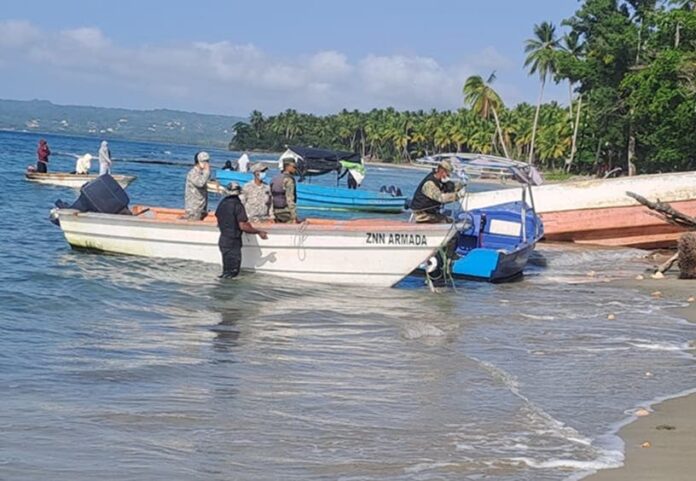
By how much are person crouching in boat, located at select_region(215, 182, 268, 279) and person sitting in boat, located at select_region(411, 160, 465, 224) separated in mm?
2416

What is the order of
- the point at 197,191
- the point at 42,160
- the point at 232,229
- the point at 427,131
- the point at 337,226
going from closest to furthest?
the point at 232,229, the point at 337,226, the point at 197,191, the point at 42,160, the point at 427,131

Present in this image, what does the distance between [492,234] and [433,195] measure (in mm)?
3616

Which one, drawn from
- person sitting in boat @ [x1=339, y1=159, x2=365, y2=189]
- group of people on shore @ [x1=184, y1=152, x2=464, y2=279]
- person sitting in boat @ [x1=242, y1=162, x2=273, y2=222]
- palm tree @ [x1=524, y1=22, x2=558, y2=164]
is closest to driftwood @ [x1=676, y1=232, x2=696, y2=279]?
group of people on shore @ [x1=184, y1=152, x2=464, y2=279]

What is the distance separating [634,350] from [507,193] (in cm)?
1355

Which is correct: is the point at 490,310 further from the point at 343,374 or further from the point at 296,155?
the point at 296,155

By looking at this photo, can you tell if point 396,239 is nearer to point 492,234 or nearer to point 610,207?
point 492,234

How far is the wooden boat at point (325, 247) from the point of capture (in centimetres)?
1372

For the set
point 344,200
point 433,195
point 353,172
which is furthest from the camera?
point 353,172

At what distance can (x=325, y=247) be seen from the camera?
13961 millimetres

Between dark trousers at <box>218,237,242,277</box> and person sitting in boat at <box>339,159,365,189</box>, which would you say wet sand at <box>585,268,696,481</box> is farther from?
person sitting in boat at <box>339,159,365,189</box>

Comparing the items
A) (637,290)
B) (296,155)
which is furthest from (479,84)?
(637,290)

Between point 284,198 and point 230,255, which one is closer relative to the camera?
point 230,255

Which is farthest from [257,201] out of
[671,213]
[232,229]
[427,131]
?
[427,131]

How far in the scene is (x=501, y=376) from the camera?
28.4ft
